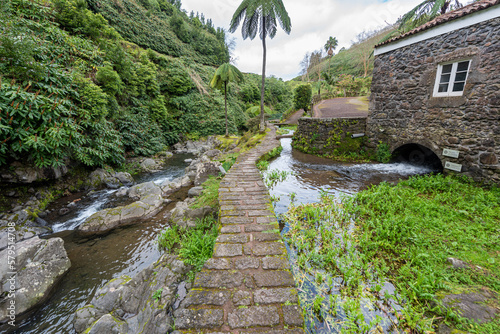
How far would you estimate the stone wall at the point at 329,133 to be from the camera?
8.77 meters

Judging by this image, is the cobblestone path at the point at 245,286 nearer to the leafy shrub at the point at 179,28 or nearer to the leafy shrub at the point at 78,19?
the leafy shrub at the point at 78,19

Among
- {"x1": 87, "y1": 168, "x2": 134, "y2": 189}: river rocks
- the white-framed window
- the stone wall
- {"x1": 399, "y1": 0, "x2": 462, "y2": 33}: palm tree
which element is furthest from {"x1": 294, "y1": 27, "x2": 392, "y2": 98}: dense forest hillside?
{"x1": 87, "y1": 168, "x2": 134, "y2": 189}: river rocks

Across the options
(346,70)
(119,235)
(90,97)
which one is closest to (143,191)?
(119,235)

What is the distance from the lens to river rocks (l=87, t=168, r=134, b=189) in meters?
8.46

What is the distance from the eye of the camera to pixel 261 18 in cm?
1179

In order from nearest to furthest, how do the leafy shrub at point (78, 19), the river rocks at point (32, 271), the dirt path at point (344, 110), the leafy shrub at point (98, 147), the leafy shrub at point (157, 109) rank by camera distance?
the river rocks at point (32, 271)
the leafy shrub at point (98, 147)
the leafy shrub at point (78, 19)
the dirt path at point (344, 110)
the leafy shrub at point (157, 109)

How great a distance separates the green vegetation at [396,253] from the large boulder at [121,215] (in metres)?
4.86

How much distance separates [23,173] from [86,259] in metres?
4.57

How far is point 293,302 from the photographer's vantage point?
1900mm

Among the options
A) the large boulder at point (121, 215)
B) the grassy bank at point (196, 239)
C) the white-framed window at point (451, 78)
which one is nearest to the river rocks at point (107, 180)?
the large boulder at point (121, 215)

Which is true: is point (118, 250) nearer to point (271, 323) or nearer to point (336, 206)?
point (271, 323)

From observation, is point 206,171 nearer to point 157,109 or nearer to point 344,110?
point 157,109

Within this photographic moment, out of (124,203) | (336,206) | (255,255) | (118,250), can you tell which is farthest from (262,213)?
(124,203)

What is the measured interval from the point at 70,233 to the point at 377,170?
1069 cm
